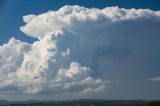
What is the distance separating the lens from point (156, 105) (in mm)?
184875
